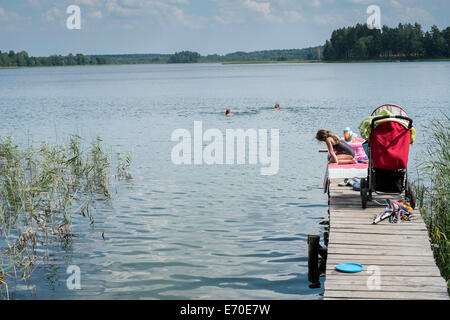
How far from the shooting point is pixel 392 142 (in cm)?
891

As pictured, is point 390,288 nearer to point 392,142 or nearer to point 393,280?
point 393,280

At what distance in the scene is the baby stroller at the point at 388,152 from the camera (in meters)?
8.91

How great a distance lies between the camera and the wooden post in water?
334 inches

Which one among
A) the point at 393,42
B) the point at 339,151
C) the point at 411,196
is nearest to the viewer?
the point at 411,196

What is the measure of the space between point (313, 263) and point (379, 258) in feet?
5.53

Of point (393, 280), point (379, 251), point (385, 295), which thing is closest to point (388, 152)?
point (379, 251)

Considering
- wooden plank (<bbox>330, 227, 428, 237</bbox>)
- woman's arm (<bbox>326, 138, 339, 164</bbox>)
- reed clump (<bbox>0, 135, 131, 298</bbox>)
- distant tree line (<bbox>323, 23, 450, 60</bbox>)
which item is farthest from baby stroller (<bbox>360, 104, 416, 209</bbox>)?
distant tree line (<bbox>323, 23, 450, 60</bbox>)

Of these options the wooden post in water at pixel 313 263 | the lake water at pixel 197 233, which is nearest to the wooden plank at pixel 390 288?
the lake water at pixel 197 233

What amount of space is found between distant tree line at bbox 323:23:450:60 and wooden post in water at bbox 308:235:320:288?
5795 inches

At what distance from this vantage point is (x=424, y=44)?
152 metres

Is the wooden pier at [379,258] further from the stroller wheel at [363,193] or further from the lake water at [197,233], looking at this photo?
the lake water at [197,233]

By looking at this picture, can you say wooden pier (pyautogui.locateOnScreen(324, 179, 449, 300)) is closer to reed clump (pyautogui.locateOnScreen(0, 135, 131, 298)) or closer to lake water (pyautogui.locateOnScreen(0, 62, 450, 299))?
lake water (pyautogui.locateOnScreen(0, 62, 450, 299))

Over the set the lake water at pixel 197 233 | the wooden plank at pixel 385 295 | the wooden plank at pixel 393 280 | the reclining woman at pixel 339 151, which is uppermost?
the reclining woman at pixel 339 151
